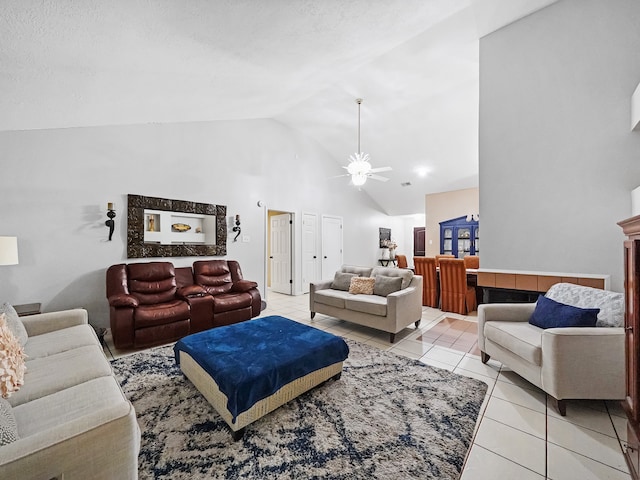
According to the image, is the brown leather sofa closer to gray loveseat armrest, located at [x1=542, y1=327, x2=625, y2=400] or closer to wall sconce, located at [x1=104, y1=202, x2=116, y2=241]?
wall sconce, located at [x1=104, y1=202, x2=116, y2=241]

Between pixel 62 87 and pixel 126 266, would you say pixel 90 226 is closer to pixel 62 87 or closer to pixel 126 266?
pixel 126 266

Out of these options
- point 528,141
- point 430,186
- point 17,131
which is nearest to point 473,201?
point 430,186

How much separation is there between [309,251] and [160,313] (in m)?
3.86

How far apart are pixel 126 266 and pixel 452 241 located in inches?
301

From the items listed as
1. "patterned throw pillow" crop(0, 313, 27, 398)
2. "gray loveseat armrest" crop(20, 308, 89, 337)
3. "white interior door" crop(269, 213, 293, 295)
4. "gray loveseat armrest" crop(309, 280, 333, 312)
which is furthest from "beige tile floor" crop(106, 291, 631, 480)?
"white interior door" crop(269, 213, 293, 295)

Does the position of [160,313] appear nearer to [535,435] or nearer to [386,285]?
[386,285]

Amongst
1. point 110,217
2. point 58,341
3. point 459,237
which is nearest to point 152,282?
point 110,217

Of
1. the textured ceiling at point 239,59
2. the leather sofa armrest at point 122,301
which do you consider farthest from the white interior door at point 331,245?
the leather sofa armrest at point 122,301

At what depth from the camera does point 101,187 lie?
3.52 metres

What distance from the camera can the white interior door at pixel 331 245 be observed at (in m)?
6.94

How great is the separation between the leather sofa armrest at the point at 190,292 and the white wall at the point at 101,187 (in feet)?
2.76

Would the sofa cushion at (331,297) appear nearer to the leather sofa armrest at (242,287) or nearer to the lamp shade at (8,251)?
the leather sofa armrest at (242,287)

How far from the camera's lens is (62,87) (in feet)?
6.33

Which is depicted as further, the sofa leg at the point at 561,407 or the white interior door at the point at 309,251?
the white interior door at the point at 309,251
